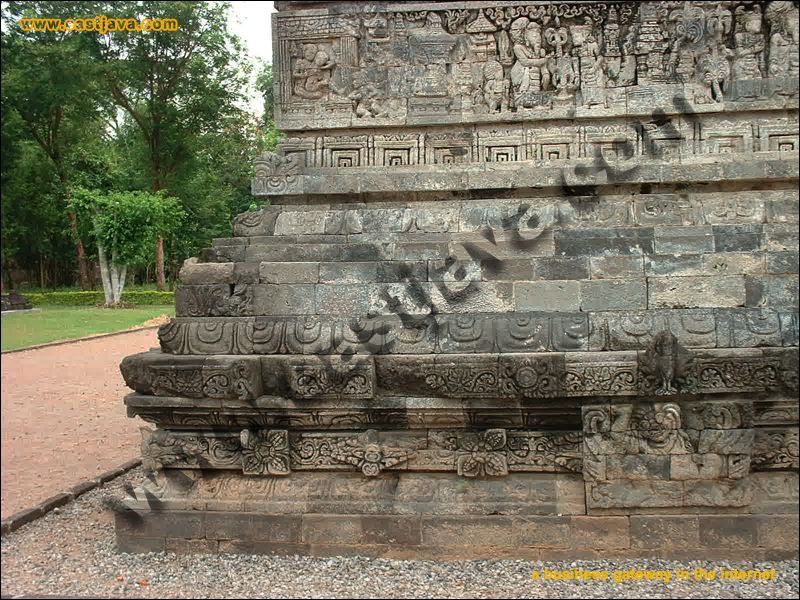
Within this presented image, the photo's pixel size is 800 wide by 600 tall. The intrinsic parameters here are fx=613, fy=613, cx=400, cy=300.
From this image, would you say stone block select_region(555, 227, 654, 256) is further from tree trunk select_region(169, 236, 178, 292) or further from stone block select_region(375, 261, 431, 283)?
tree trunk select_region(169, 236, 178, 292)

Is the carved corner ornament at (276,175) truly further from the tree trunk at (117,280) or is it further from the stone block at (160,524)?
the tree trunk at (117,280)

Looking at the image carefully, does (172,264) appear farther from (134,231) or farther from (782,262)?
(782,262)

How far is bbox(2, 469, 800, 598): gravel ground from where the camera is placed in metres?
3.93

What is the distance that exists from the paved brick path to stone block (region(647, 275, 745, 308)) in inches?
153

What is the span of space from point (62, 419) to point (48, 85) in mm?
6591

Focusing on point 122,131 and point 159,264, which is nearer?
point 122,131

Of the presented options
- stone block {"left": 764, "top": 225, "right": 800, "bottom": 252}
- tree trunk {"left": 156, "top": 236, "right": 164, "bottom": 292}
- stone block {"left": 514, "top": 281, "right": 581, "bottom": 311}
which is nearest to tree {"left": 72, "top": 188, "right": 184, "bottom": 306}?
tree trunk {"left": 156, "top": 236, "right": 164, "bottom": 292}

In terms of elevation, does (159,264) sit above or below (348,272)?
above

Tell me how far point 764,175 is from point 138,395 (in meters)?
5.17

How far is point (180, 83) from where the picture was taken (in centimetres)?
2117

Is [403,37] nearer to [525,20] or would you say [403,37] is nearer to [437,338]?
[525,20]

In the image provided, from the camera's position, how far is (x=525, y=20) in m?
5.44

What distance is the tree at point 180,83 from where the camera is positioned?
60.4ft

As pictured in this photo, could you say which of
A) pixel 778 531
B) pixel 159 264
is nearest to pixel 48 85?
pixel 778 531
